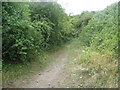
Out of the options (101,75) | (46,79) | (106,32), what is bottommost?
(46,79)

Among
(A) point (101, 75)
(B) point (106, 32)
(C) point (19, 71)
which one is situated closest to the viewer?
(A) point (101, 75)

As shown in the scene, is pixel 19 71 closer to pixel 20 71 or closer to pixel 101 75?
pixel 20 71

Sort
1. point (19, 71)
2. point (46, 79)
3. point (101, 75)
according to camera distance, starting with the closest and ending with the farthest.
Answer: point (101, 75) → point (46, 79) → point (19, 71)

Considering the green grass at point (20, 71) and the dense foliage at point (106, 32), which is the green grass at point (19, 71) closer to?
the green grass at point (20, 71)

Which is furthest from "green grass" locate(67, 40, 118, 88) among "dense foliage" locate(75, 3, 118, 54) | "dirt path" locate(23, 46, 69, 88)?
"dirt path" locate(23, 46, 69, 88)

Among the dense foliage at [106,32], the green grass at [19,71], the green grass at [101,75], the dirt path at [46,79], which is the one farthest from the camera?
the green grass at [19,71]

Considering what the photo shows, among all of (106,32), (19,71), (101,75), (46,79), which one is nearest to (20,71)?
(19,71)

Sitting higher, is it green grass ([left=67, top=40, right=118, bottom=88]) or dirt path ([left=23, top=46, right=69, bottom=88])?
green grass ([left=67, top=40, right=118, bottom=88])

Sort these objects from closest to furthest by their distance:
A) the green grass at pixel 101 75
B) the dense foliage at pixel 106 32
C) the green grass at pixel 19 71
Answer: the green grass at pixel 101 75
the dense foliage at pixel 106 32
the green grass at pixel 19 71

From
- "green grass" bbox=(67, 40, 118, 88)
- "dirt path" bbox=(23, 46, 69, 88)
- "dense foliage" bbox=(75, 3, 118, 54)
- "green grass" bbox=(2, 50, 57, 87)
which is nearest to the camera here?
"green grass" bbox=(67, 40, 118, 88)

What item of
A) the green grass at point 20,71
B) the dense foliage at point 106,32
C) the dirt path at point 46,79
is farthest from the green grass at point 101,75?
the green grass at point 20,71

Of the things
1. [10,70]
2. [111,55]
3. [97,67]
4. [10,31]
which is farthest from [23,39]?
[111,55]

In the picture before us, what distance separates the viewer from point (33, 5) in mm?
8906

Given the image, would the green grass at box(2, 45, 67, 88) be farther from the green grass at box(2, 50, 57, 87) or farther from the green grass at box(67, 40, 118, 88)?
the green grass at box(67, 40, 118, 88)
